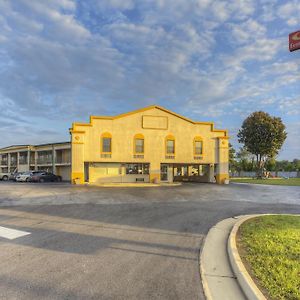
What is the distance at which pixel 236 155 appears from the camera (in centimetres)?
8750

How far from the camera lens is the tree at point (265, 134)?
56.2 metres

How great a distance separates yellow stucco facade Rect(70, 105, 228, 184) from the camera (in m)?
35.5

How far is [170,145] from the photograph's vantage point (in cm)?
3791

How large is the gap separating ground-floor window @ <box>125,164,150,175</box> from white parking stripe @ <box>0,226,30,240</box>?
90.0 ft

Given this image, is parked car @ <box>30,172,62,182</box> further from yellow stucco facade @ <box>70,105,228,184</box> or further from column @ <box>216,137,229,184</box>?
column @ <box>216,137,229,184</box>

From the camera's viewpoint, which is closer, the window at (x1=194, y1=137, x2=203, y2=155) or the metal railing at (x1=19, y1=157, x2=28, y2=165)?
the window at (x1=194, y1=137, x2=203, y2=155)

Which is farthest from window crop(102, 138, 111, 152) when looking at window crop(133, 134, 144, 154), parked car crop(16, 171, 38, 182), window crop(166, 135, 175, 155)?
parked car crop(16, 171, 38, 182)

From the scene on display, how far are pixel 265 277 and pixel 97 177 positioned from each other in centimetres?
3213

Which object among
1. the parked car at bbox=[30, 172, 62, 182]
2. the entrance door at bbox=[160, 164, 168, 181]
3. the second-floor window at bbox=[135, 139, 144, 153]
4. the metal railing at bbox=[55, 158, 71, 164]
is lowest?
the parked car at bbox=[30, 172, 62, 182]

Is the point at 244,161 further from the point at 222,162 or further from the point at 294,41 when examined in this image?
the point at 294,41

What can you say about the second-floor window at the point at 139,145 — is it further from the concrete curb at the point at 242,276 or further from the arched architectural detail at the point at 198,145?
the concrete curb at the point at 242,276

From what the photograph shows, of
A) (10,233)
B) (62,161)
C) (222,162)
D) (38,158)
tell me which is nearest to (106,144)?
(222,162)

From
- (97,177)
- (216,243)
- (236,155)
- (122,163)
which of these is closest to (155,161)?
(122,163)

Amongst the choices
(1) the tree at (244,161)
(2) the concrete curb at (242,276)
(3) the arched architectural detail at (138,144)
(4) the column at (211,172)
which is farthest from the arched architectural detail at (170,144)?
(1) the tree at (244,161)
